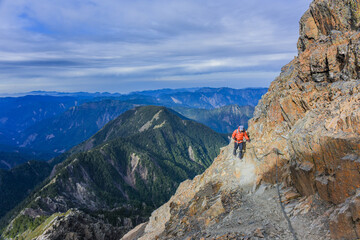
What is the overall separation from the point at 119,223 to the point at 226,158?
3905 inches

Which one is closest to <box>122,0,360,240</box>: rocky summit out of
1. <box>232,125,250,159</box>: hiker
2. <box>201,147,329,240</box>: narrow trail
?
<box>201,147,329,240</box>: narrow trail

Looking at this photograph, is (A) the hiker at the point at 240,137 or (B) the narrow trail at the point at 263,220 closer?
(B) the narrow trail at the point at 263,220

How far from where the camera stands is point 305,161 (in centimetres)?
1906

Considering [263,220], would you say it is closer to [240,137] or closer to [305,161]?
[305,161]

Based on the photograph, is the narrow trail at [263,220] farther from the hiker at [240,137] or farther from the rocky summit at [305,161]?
the hiker at [240,137]

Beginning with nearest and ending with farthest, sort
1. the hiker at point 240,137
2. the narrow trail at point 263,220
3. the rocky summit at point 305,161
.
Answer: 1. the rocky summit at point 305,161
2. the narrow trail at point 263,220
3. the hiker at point 240,137

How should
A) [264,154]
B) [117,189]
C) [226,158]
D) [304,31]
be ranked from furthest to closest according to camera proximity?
[117,189] → [226,158] → [304,31] → [264,154]

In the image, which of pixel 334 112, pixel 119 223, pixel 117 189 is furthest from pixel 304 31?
pixel 117 189

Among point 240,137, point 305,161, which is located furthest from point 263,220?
point 240,137

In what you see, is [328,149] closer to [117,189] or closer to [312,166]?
[312,166]

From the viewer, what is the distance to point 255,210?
21.3 m

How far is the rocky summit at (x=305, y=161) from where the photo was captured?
15023mm

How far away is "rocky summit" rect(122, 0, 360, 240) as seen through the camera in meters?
15.0

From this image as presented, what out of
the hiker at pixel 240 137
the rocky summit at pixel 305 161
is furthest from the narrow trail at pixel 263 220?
the hiker at pixel 240 137
